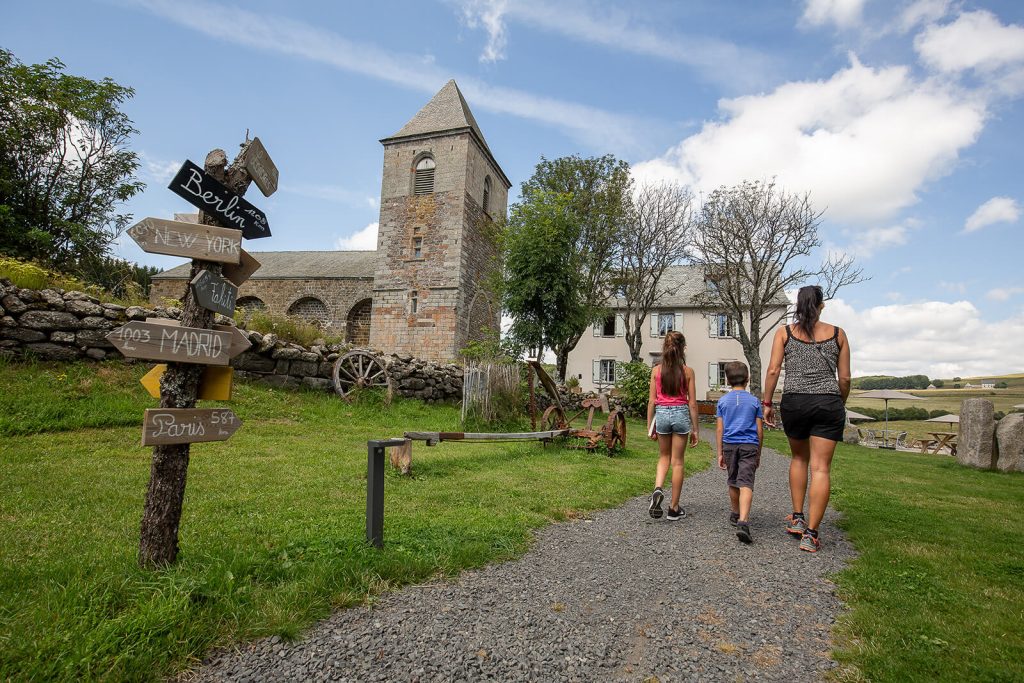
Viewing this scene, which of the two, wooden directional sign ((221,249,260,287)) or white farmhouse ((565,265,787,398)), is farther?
white farmhouse ((565,265,787,398))

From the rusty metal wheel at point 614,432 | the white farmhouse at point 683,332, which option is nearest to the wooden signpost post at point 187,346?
the rusty metal wheel at point 614,432

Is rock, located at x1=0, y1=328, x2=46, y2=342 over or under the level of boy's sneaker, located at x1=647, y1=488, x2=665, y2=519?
over

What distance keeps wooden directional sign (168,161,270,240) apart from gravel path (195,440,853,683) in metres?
2.34

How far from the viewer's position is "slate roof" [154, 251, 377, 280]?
2816cm

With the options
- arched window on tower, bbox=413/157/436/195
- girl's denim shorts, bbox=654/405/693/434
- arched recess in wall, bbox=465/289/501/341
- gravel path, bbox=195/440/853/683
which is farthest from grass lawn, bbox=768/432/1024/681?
arched window on tower, bbox=413/157/436/195

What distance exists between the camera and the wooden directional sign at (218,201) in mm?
2877

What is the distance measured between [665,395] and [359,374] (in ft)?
28.7

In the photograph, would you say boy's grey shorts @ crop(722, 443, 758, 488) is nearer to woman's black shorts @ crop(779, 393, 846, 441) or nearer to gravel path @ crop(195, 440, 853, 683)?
woman's black shorts @ crop(779, 393, 846, 441)

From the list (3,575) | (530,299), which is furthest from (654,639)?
(530,299)

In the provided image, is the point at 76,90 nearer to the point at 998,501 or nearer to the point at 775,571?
the point at 775,571

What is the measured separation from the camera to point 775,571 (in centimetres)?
343

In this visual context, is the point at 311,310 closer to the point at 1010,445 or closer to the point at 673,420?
the point at 673,420

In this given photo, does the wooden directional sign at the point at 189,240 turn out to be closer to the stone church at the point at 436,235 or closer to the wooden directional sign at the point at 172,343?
the wooden directional sign at the point at 172,343

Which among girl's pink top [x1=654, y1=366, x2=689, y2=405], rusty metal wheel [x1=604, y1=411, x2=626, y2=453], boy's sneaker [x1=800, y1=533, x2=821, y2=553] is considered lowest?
boy's sneaker [x1=800, y1=533, x2=821, y2=553]
